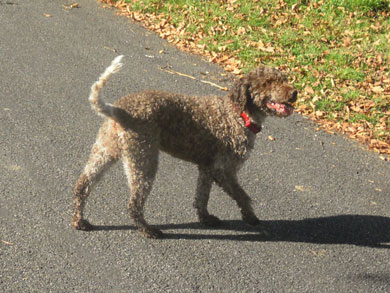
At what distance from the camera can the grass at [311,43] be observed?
25.0 feet

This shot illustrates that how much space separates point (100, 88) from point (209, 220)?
68.0 inches

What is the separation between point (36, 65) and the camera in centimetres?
802

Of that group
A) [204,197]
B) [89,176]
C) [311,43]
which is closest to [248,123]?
[204,197]

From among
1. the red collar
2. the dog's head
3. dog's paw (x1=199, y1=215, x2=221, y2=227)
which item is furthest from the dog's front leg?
the dog's head

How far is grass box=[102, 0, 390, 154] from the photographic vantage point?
762 centimetres

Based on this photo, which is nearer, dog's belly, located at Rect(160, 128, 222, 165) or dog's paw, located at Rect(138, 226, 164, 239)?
dog's belly, located at Rect(160, 128, 222, 165)

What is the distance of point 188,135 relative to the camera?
4.73 m

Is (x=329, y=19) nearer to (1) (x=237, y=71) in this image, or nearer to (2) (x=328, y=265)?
(1) (x=237, y=71)

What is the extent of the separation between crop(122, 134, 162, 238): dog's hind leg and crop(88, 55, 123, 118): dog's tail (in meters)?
0.31

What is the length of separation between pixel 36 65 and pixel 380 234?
552cm

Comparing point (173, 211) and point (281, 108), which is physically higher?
point (281, 108)

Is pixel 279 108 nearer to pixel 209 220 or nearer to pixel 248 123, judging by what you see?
pixel 248 123

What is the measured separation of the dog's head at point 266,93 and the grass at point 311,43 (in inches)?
103

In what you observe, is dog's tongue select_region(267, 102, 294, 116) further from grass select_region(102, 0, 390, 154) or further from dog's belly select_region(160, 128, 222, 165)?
grass select_region(102, 0, 390, 154)
